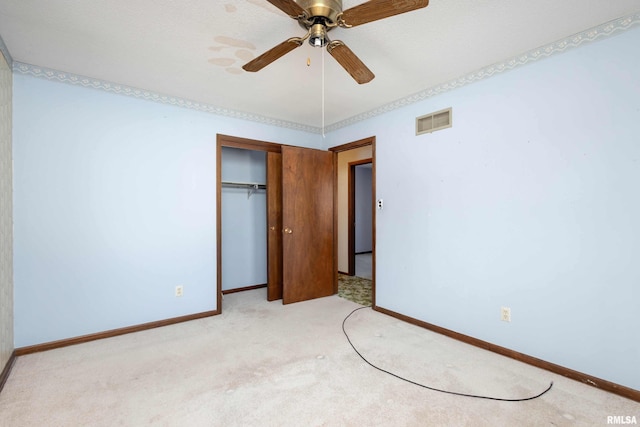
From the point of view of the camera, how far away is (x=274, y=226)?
3.95m

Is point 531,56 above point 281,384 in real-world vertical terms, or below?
above

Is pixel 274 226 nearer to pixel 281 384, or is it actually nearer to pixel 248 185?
pixel 248 185

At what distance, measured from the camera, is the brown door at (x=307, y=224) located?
374 centimetres

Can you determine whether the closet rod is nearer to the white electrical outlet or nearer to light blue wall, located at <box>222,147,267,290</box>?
light blue wall, located at <box>222,147,267,290</box>

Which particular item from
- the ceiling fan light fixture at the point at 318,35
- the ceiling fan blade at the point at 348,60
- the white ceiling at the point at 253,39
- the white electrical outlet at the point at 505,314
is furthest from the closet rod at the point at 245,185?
the white electrical outlet at the point at 505,314

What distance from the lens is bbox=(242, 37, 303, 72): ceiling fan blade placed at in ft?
5.47

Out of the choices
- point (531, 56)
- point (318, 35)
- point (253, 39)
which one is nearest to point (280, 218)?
point (253, 39)

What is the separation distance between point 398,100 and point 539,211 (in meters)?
1.78

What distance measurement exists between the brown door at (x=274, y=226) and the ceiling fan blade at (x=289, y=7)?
2.45 meters
